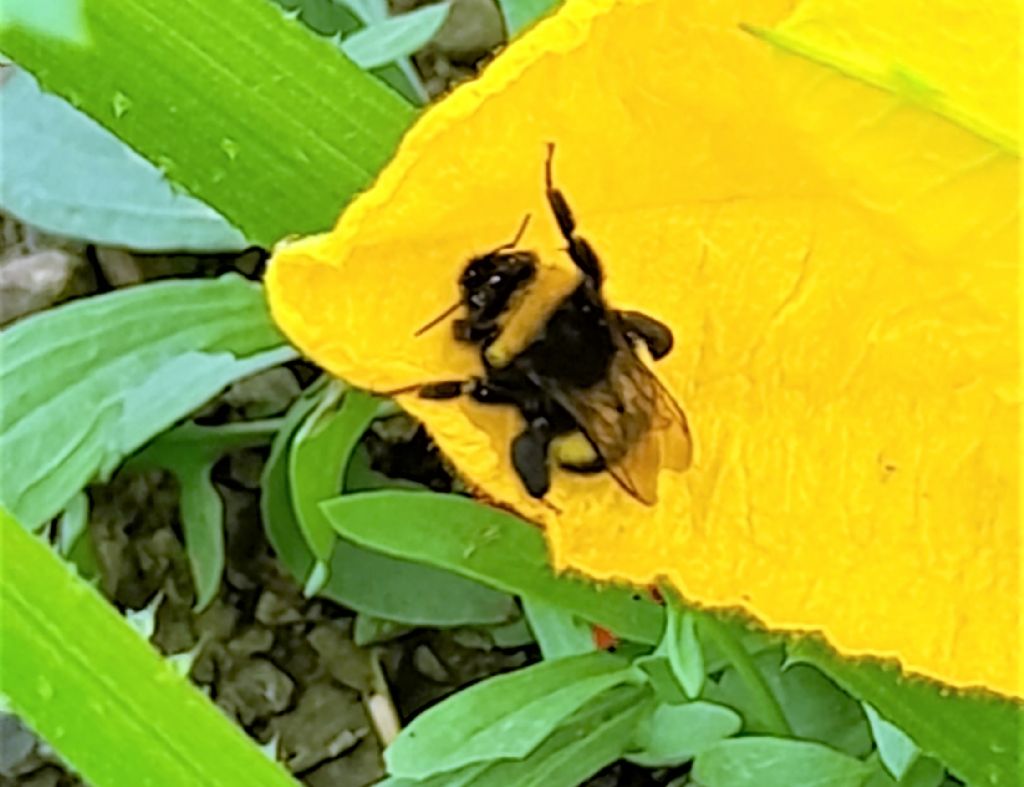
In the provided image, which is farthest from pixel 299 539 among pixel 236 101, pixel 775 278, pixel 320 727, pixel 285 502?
pixel 775 278

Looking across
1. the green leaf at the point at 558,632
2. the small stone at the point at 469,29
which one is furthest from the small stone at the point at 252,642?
the small stone at the point at 469,29

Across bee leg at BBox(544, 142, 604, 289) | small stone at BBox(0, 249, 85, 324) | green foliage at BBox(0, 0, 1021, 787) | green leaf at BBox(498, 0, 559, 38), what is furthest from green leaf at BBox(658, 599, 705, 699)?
small stone at BBox(0, 249, 85, 324)

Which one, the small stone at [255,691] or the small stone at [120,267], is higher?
the small stone at [120,267]

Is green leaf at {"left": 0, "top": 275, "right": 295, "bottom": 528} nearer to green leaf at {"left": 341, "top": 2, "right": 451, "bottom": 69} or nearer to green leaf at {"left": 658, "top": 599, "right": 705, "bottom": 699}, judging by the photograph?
green leaf at {"left": 341, "top": 2, "right": 451, "bottom": 69}

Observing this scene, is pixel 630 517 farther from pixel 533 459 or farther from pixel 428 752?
pixel 428 752

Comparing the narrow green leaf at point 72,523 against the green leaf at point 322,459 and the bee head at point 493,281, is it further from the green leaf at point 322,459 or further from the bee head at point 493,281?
the bee head at point 493,281

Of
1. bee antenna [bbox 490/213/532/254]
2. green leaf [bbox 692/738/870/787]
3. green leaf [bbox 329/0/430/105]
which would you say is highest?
bee antenna [bbox 490/213/532/254]

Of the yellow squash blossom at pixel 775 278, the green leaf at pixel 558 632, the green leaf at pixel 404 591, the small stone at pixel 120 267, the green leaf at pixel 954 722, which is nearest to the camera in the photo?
the yellow squash blossom at pixel 775 278

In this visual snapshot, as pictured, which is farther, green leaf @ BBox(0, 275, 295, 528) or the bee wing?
green leaf @ BBox(0, 275, 295, 528)
